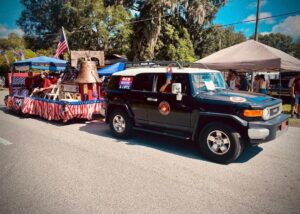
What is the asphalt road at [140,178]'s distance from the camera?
314 centimetres

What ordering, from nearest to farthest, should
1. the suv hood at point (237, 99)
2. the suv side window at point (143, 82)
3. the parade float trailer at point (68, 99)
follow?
the suv hood at point (237, 99)
the suv side window at point (143, 82)
the parade float trailer at point (68, 99)

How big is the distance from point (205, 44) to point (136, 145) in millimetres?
28636

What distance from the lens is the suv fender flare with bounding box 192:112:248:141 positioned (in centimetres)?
430

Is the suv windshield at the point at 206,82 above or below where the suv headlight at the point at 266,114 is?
above

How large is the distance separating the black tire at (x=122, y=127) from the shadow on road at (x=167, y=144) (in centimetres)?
21

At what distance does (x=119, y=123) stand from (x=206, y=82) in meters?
2.74

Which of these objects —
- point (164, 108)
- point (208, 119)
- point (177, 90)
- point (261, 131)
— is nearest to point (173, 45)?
point (164, 108)

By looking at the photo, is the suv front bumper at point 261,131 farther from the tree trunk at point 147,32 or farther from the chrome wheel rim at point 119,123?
the tree trunk at point 147,32

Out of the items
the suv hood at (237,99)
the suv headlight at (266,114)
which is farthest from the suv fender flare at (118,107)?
the suv headlight at (266,114)

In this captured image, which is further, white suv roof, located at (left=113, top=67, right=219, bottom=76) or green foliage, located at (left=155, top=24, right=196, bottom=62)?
green foliage, located at (left=155, top=24, right=196, bottom=62)

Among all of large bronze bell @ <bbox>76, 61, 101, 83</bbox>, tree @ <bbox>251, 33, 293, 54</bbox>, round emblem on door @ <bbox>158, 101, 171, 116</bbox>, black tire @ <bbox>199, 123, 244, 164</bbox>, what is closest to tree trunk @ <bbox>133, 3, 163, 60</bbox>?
large bronze bell @ <bbox>76, 61, 101, 83</bbox>

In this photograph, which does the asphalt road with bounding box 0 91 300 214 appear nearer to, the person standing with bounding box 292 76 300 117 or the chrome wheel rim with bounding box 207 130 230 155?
the chrome wheel rim with bounding box 207 130 230 155

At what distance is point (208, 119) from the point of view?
15.6 feet

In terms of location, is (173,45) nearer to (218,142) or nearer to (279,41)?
(218,142)
